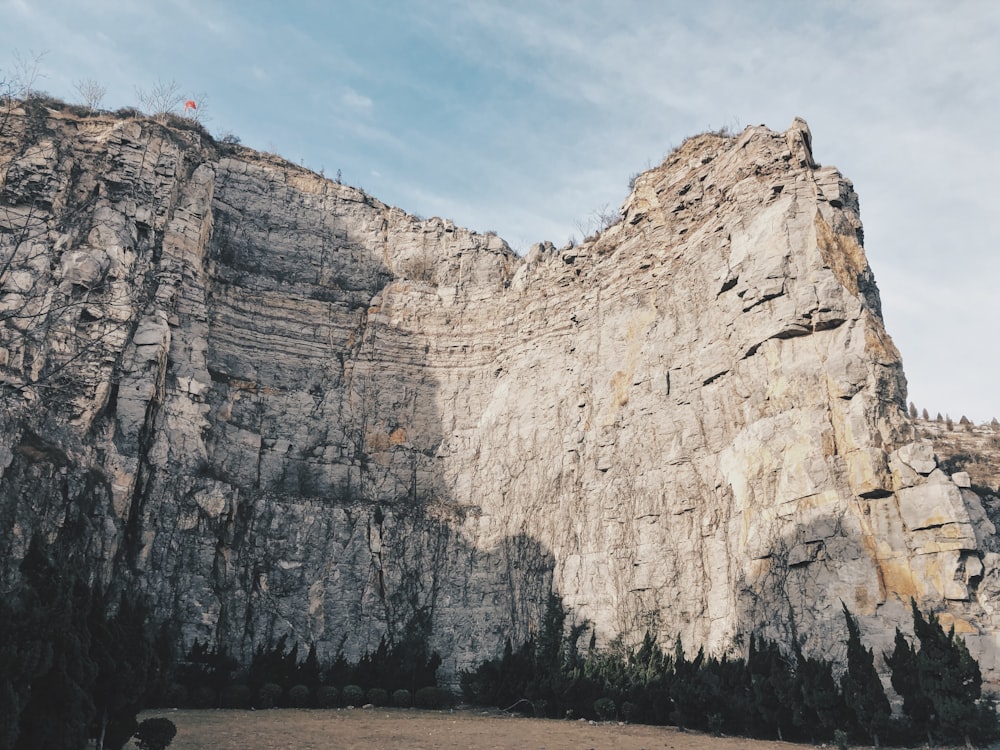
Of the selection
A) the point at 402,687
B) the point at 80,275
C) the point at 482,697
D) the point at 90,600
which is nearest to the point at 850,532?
the point at 482,697

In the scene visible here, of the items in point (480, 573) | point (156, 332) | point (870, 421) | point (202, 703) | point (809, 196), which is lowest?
point (202, 703)

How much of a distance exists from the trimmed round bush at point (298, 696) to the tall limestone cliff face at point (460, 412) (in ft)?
16.2

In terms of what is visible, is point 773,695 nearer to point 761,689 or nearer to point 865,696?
point 761,689

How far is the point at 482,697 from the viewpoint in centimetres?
2677

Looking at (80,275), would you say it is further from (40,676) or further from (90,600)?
(40,676)

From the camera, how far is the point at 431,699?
2633cm

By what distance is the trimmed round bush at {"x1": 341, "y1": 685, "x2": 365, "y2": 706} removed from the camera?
2539cm

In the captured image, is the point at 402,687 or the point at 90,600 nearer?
the point at 90,600

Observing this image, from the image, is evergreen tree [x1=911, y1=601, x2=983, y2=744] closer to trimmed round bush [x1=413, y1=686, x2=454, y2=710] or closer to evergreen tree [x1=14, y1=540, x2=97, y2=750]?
evergreen tree [x1=14, y1=540, x2=97, y2=750]

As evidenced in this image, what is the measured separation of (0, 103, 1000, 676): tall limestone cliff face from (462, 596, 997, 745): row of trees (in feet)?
6.85

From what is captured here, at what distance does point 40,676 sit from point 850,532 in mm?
18957

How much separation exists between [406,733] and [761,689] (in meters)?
8.14

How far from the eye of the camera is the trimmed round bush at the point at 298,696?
966 inches

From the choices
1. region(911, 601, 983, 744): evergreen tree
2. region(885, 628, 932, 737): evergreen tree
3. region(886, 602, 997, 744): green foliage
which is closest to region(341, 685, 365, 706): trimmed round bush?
region(885, 628, 932, 737): evergreen tree
